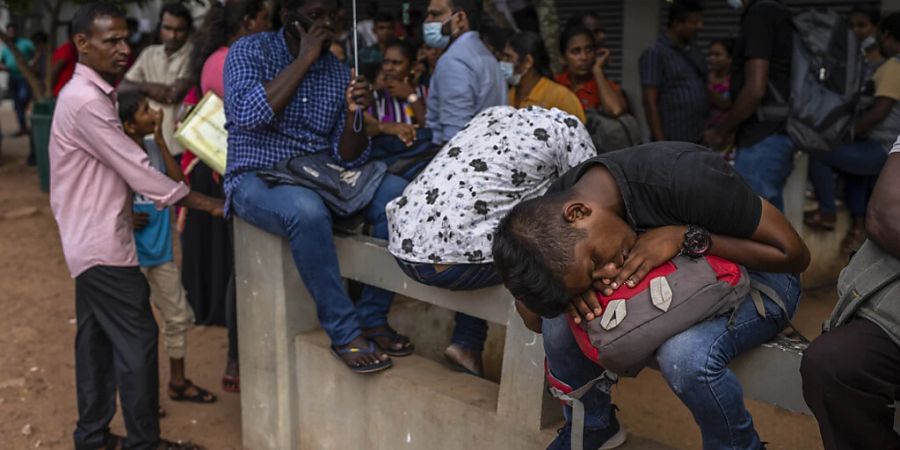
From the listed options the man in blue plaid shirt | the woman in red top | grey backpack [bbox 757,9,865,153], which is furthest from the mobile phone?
the woman in red top

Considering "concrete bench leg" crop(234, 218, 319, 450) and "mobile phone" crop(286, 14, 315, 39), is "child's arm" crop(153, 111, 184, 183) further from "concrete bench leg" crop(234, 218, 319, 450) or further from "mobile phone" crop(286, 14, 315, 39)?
"mobile phone" crop(286, 14, 315, 39)

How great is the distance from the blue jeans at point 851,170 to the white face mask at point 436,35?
2536mm

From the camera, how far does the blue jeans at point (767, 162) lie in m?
5.34

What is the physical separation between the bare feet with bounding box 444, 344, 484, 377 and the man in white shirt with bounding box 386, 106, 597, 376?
0.55 m

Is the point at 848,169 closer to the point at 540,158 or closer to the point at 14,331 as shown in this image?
the point at 540,158

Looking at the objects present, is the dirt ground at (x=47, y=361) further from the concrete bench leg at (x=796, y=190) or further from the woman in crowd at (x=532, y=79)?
the concrete bench leg at (x=796, y=190)

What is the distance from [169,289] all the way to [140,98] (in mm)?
985

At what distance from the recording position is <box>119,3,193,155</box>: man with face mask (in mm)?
6086

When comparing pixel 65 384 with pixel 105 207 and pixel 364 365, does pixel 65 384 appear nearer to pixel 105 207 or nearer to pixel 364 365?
pixel 105 207

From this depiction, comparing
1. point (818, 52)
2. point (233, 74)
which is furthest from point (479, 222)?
point (818, 52)

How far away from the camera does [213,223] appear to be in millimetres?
5660

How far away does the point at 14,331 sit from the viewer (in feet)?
19.6

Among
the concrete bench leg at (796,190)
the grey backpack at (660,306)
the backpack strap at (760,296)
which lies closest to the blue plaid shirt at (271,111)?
the grey backpack at (660,306)

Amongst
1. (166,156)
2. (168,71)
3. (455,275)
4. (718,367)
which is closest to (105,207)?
(166,156)
